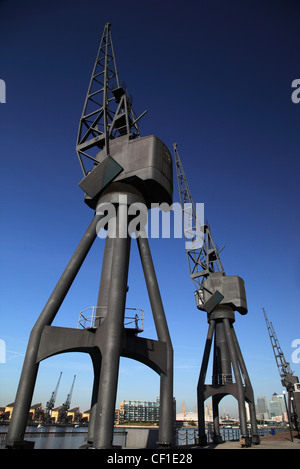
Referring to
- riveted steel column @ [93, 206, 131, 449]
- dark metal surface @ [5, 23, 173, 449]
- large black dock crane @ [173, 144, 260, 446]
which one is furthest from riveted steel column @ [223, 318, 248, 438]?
riveted steel column @ [93, 206, 131, 449]

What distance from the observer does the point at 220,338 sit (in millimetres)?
33906

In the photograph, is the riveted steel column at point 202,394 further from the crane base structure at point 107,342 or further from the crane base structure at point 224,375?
the crane base structure at point 107,342

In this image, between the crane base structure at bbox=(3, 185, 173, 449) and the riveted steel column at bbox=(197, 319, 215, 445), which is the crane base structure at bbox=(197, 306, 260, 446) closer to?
the riveted steel column at bbox=(197, 319, 215, 445)

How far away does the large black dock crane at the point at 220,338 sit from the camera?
29.2 meters

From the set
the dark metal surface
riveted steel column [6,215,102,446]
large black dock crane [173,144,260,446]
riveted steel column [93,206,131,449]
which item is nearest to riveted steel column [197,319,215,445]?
large black dock crane [173,144,260,446]

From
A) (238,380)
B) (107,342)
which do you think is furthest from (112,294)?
(238,380)

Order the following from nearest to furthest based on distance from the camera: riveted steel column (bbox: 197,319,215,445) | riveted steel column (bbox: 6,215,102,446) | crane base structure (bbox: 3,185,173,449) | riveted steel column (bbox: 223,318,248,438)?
riveted steel column (bbox: 6,215,102,446) → crane base structure (bbox: 3,185,173,449) → riveted steel column (bbox: 223,318,248,438) → riveted steel column (bbox: 197,319,215,445)

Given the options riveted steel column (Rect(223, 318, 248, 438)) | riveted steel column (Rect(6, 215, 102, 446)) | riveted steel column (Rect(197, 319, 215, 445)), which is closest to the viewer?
riveted steel column (Rect(6, 215, 102, 446))

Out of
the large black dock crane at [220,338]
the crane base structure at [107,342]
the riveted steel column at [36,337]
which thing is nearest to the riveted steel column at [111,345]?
the crane base structure at [107,342]

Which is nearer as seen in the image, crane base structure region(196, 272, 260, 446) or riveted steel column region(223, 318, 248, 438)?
riveted steel column region(223, 318, 248, 438)

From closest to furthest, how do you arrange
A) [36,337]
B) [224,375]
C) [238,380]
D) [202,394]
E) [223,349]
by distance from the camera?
[36,337], [238,380], [202,394], [224,375], [223,349]

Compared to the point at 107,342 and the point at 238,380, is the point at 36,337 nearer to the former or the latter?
the point at 107,342

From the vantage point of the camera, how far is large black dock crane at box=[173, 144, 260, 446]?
29234 mm
